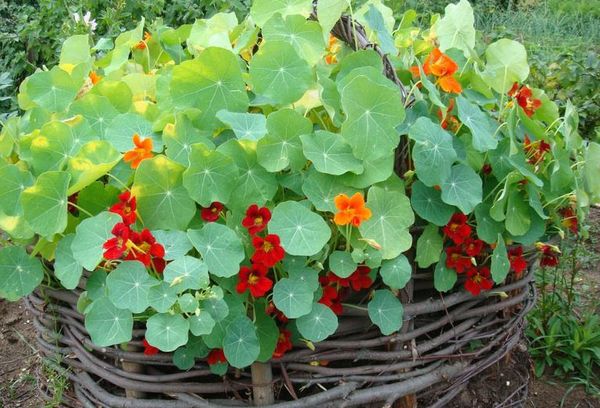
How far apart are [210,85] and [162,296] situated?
355 mm

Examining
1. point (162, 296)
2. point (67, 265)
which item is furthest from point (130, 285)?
point (67, 265)

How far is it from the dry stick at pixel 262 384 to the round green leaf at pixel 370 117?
358 millimetres

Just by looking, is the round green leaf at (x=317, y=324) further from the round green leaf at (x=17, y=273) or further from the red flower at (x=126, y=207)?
the round green leaf at (x=17, y=273)

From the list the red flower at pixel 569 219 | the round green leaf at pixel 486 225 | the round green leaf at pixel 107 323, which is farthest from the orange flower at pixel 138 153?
the red flower at pixel 569 219

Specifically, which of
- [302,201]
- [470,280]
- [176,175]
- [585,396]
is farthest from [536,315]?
[176,175]

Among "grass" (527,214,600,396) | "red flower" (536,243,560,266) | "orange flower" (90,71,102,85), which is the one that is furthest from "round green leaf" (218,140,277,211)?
"grass" (527,214,600,396)

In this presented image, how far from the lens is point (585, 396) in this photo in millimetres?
2105

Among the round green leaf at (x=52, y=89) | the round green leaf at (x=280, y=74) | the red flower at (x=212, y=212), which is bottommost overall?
the red flower at (x=212, y=212)

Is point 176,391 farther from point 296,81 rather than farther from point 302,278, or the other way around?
point 296,81

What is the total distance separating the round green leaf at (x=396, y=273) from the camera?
105cm

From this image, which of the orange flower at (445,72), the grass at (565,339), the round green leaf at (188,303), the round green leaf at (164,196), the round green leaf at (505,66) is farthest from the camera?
the grass at (565,339)

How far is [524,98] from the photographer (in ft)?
4.19

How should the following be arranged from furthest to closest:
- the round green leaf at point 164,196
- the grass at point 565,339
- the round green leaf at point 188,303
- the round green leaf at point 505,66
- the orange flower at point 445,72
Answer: the grass at point 565,339
the round green leaf at point 505,66
the orange flower at point 445,72
the round green leaf at point 164,196
the round green leaf at point 188,303

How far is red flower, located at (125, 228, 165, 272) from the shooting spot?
0.96 metres
